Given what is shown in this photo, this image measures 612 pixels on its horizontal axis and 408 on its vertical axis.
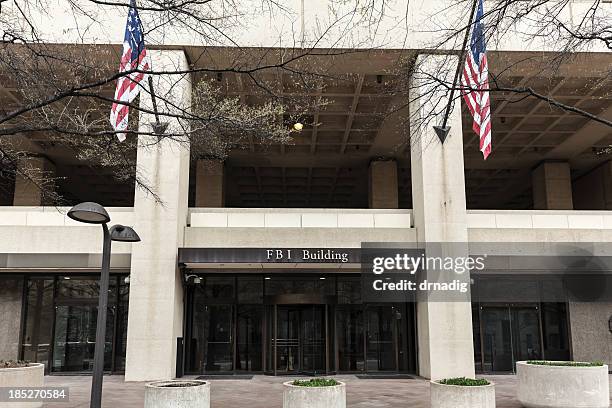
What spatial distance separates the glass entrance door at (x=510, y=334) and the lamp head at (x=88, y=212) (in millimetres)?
14974

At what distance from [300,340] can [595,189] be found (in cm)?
1698

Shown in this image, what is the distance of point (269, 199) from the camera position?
111ft

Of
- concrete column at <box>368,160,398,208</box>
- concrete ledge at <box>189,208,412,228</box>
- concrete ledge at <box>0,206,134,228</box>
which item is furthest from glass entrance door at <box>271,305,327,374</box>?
concrete column at <box>368,160,398,208</box>

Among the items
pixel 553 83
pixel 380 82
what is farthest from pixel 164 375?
pixel 553 83

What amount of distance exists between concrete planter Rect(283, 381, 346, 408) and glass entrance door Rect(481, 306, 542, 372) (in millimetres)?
11690

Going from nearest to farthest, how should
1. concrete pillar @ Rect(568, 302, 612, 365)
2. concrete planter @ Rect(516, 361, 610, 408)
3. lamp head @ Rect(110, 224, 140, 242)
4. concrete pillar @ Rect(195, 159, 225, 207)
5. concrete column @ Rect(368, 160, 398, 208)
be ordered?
1. lamp head @ Rect(110, 224, 140, 242)
2. concrete planter @ Rect(516, 361, 610, 408)
3. concrete pillar @ Rect(568, 302, 612, 365)
4. concrete pillar @ Rect(195, 159, 225, 207)
5. concrete column @ Rect(368, 160, 398, 208)

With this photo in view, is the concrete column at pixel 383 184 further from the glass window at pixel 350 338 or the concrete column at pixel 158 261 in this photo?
the concrete column at pixel 158 261

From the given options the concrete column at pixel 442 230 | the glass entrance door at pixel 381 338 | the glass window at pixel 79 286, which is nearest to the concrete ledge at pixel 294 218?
the concrete column at pixel 442 230

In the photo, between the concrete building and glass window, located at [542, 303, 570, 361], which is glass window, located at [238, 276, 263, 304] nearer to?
the concrete building

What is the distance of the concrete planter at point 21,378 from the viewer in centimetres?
1096

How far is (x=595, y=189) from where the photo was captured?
90.3ft

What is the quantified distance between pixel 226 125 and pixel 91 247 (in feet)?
34.8

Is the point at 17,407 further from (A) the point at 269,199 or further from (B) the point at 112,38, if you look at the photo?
(A) the point at 269,199

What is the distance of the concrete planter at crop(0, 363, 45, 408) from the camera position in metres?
11.0
